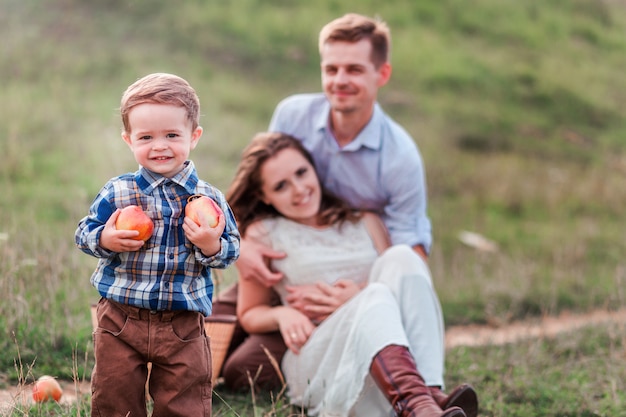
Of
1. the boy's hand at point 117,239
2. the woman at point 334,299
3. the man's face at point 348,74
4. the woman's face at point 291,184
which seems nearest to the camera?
the boy's hand at point 117,239

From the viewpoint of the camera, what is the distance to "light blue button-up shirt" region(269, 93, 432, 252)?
5301mm

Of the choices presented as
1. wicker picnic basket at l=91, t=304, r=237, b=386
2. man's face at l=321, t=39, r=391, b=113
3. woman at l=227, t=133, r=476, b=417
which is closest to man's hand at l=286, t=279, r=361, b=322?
woman at l=227, t=133, r=476, b=417

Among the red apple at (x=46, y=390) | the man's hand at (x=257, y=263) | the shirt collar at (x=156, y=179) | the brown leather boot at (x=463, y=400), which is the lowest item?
the brown leather boot at (x=463, y=400)

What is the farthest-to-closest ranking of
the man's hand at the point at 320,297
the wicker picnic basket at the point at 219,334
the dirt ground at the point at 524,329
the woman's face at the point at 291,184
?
the dirt ground at the point at 524,329 → the woman's face at the point at 291,184 → the man's hand at the point at 320,297 → the wicker picnic basket at the point at 219,334

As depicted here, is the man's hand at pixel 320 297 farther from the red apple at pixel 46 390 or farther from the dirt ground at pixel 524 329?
the dirt ground at pixel 524 329

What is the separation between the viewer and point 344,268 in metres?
4.97

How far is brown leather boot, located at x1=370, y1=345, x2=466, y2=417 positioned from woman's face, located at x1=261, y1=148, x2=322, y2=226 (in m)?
1.08

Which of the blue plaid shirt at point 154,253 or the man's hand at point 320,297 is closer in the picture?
the blue plaid shirt at point 154,253

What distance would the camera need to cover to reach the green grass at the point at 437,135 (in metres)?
5.49

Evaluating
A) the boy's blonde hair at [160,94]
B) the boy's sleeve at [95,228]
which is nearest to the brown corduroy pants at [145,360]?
the boy's sleeve at [95,228]

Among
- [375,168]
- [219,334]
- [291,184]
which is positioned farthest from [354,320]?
[375,168]

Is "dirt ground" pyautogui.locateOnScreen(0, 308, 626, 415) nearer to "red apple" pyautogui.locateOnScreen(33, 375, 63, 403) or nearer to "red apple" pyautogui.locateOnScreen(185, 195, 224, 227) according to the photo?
"red apple" pyautogui.locateOnScreen(33, 375, 63, 403)

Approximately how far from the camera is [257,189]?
16.4 ft

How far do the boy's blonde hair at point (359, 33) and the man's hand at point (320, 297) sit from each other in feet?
4.75
